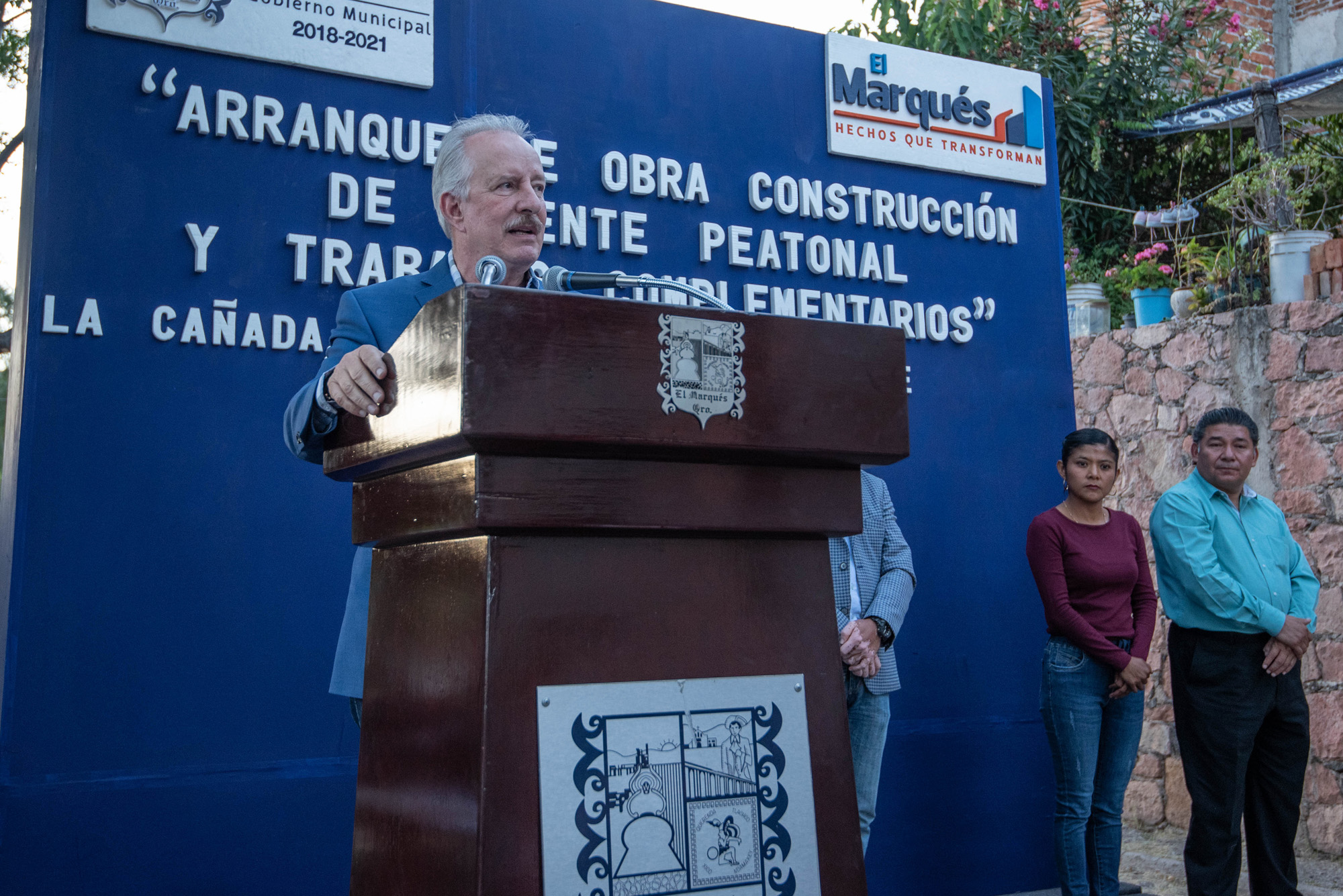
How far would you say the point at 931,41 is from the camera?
779 centimetres

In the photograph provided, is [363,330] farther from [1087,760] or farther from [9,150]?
[9,150]

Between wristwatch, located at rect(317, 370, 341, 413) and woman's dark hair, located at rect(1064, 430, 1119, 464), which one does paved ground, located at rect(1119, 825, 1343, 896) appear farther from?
wristwatch, located at rect(317, 370, 341, 413)

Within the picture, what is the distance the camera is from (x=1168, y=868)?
404 cm

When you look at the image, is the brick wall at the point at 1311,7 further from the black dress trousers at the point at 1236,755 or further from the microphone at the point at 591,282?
the microphone at the point at 591,282

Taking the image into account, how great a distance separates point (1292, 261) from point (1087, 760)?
7.95 ft

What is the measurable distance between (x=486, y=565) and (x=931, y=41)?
7.71 m

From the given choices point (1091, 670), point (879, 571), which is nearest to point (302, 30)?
point (879, 571)

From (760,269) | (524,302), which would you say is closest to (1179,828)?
(760,269)

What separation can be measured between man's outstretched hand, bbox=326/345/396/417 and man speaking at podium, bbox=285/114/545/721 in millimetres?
167

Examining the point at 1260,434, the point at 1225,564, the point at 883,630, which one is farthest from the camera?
the point at 1260,434

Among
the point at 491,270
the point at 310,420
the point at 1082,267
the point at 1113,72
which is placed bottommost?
the point at 310,420

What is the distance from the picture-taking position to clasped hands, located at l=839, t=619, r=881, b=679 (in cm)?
252

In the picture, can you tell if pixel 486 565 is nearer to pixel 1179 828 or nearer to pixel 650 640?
pixel 650 640

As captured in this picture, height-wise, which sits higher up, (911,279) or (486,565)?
(911,279)
